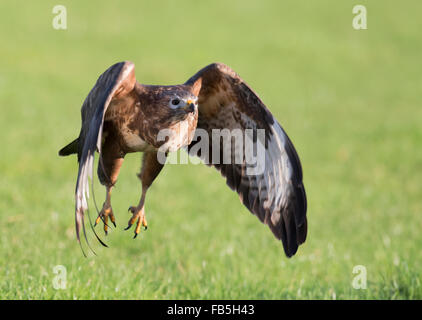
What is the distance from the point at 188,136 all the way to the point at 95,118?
0.62 m

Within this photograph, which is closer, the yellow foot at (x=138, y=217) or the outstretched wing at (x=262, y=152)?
the yellow foot at (x=138, y=217)

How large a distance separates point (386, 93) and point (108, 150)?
2099 centimetres

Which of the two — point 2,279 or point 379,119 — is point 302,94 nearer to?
point 379,119

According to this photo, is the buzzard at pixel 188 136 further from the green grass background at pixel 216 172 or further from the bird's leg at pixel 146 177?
the green grass background at pixel 216 172

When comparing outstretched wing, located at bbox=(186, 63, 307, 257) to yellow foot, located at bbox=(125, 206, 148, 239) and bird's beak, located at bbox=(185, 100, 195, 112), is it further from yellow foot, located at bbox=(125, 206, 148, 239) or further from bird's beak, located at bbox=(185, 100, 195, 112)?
yellow foot, located at bbox=(125, 206, 148, 239)

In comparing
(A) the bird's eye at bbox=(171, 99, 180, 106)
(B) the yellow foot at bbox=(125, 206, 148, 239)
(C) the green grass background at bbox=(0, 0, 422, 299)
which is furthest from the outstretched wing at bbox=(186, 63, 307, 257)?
(C) the green grass background at bbox=(0, 0, 422, 299)

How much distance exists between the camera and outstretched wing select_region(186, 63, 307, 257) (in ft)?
13.9

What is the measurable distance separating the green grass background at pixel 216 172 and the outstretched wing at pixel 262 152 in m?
2.09

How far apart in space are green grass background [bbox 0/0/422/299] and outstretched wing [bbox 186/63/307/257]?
2.09m

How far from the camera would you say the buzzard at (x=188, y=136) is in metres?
3.57
